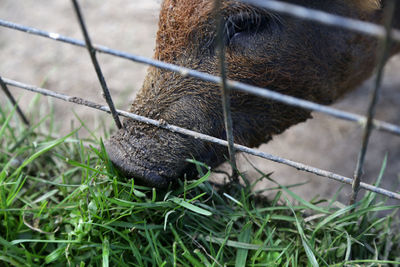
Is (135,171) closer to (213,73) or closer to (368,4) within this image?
(213,73)

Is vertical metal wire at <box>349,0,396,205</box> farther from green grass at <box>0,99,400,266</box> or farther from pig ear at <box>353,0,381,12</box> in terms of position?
pig ear at <box>353,0,381,12</box>

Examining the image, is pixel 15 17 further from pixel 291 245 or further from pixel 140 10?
pixel 291 245

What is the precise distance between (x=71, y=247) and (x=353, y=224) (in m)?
1.18

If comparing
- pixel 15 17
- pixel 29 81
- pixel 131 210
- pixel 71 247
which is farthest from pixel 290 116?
pixel 15 17

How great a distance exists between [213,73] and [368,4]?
0.87m

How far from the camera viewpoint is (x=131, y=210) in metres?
1.58

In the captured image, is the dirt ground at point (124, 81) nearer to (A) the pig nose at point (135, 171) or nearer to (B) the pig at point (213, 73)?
(B) the pig at point (213, 73)

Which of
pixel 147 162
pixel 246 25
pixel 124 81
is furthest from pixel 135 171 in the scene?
pixel 124 81

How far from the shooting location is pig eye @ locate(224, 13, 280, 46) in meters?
1.89

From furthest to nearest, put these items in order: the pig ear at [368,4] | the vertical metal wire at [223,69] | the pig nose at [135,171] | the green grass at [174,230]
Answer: the pig ear at [368,4]
the pig nose at [135,171]
the green grass at [174,230]
the vertical metal wire at [223,69]

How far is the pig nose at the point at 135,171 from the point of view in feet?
5.66

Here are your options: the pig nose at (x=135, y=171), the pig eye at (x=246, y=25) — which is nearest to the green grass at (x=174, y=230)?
the pig nose at (x=135, y=171)

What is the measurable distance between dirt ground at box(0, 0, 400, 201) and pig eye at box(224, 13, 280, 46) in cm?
103

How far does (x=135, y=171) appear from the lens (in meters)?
1.72
